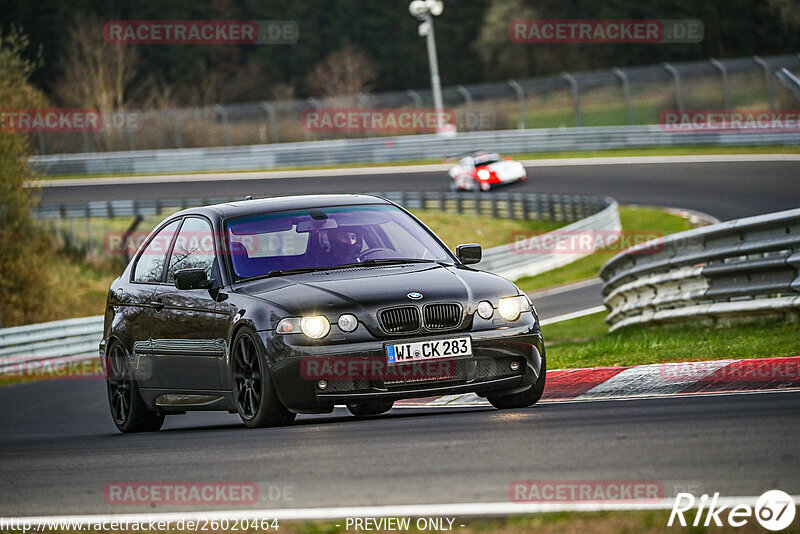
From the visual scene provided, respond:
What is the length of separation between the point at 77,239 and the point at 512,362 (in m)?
33.0

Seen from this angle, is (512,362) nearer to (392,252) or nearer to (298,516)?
(392,252)

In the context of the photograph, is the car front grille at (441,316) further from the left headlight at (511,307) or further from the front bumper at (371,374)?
the left headlight at (511,307)

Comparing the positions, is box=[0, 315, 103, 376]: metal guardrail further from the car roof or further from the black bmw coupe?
the car roof

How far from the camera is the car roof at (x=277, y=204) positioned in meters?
9.37

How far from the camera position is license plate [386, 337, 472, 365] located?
26.3 feet

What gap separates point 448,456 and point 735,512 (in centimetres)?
189

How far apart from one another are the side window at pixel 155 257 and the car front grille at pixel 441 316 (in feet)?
8.73

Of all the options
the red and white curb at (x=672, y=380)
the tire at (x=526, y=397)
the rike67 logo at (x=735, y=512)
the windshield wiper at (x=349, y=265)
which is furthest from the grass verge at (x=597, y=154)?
the rike67 logo at (x=735, y=512)

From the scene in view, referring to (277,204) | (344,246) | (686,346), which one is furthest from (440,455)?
(686,346)

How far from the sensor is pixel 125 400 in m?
10.2

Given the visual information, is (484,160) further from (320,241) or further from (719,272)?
(320,241)

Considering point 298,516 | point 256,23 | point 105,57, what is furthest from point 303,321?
point 256,23

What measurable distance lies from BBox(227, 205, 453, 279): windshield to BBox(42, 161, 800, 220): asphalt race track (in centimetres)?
2151

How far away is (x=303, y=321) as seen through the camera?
8062 mm
